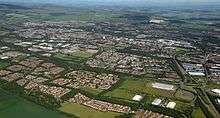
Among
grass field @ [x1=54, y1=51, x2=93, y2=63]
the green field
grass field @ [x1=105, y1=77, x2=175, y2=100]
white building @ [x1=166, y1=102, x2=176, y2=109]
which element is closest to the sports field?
grass field @ [x1=54, y1=51, x2=93, y2=63]

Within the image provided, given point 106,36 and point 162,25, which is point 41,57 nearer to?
point 106,36

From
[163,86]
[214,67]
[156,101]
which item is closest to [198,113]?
[156,101]

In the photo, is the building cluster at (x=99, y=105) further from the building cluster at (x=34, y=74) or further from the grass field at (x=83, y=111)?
the building cluster at (x=34, y=74)

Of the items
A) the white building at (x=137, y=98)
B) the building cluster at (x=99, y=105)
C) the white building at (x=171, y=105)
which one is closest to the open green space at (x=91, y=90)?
the building cluster at (x=99, y=105)

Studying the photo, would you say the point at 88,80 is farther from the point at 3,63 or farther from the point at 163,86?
the point at 3,63

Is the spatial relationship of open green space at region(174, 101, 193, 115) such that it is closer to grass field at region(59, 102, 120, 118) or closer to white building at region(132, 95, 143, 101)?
white building at region(132, 95, 143, 101)

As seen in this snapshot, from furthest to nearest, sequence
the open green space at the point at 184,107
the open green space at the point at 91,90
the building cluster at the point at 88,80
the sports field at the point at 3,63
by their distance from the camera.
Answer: the sports field at the point at 3,63, the building cluster at the point at 88,80, the open green space at the point at 91,90, the open green space at the point at 184,107

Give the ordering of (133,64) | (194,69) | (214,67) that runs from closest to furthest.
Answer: (194,69) → (214,67) → (133,64)
